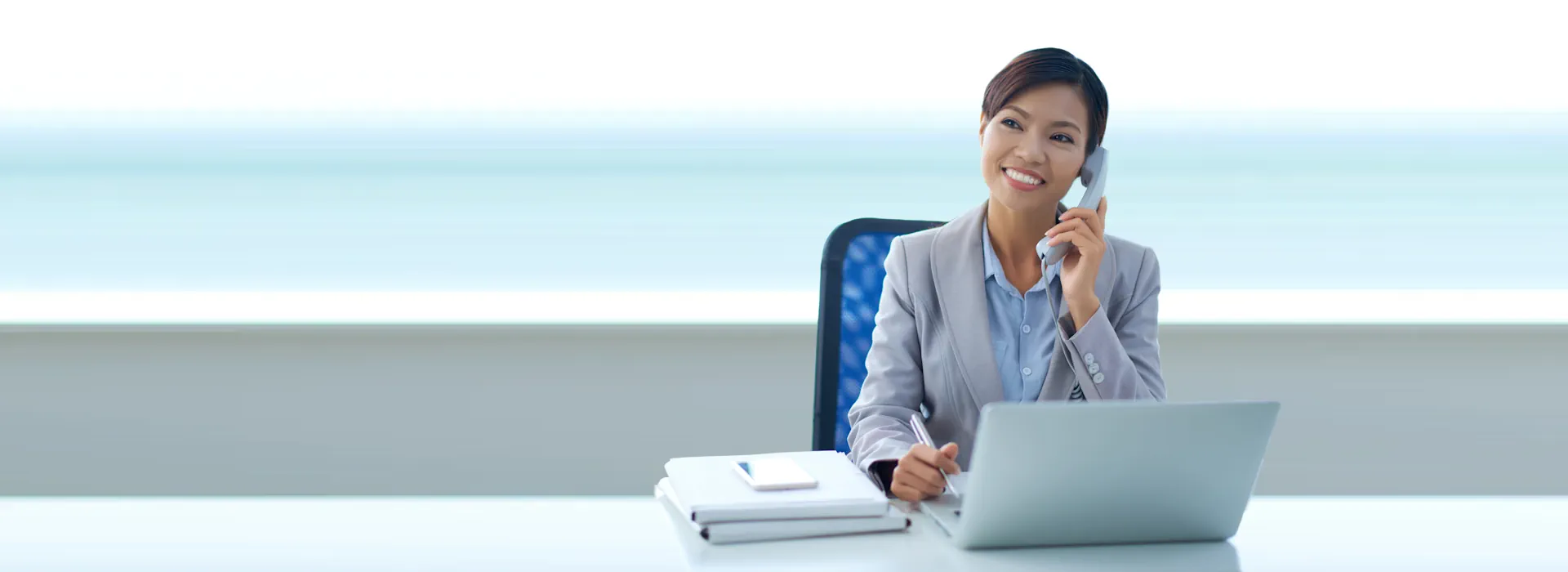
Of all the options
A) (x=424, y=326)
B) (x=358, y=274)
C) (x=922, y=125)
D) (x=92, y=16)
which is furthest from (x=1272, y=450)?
(x=92, y=16)

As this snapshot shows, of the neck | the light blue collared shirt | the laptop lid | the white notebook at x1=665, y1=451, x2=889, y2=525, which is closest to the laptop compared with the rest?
the laptop lid

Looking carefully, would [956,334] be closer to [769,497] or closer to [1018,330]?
[1018,330]

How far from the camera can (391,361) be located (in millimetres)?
2943

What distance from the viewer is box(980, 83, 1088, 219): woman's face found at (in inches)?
62.6

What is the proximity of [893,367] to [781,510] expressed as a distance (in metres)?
0.53

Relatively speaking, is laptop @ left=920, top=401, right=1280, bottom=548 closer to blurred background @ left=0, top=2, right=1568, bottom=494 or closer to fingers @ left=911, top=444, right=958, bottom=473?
fingers @ left=911, top=444, right=958, bottom=473

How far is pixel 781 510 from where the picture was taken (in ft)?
3.74

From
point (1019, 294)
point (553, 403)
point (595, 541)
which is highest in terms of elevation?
point (1019, 294)

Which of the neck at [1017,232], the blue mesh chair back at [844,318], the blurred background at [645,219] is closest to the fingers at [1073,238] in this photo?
the neck at [1017,232]

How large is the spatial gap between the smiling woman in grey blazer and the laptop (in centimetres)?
39

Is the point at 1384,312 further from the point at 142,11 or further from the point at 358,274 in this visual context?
the point at 142,11

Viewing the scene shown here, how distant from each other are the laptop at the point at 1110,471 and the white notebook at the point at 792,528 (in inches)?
2.8

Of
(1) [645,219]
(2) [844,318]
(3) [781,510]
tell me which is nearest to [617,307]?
(1) [645,219]

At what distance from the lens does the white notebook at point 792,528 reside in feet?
3.71
